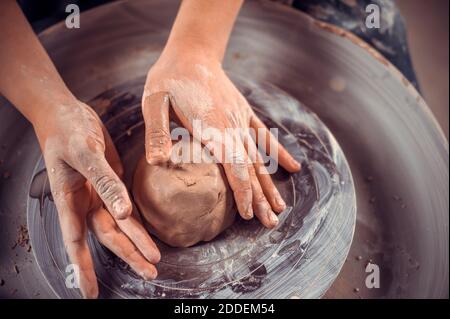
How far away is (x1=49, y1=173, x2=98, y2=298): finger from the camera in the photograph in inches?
37.7

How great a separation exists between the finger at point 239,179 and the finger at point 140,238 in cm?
23

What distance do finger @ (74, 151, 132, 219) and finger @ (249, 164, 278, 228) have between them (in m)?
0.33

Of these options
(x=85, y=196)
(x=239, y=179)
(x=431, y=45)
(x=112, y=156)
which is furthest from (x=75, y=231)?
(x=431, y=45)

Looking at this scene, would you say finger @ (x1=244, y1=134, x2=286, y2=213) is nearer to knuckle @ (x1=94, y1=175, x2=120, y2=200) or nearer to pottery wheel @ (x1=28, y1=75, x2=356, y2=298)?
pottery wheel @ (x1=28, y1=75, x2=356, y2=298)

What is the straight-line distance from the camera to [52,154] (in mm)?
1007

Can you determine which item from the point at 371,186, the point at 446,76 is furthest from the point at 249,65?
the point at 446,76

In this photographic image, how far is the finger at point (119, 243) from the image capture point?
0.97 m

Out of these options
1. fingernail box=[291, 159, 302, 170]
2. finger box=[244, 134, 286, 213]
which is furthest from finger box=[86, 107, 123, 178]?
fingernail box=[291, 159, 302, 170]

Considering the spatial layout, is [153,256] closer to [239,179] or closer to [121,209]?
[121,209]

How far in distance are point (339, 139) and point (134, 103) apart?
2.02ft

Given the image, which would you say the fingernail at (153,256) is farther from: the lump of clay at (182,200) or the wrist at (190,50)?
the wrist at (190,50)

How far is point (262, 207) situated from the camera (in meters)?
1.06

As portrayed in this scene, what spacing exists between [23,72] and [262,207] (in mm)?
721
